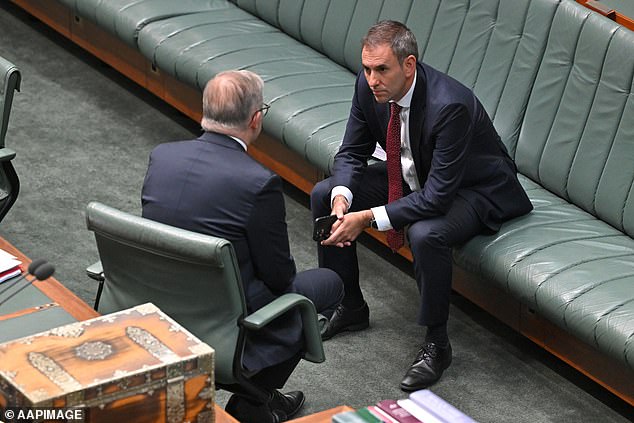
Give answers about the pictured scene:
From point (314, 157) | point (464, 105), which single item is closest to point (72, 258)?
point (314, 157)

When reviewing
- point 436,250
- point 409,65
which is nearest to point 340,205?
point 436,250

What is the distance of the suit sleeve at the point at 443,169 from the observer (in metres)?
4.22

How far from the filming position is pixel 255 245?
352cm

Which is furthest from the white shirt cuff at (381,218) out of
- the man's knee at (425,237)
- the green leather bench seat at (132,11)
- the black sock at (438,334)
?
the green leather bench seat at (132,11)

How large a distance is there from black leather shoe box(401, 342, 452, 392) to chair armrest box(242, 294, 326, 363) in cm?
68

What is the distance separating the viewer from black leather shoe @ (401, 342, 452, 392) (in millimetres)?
4281

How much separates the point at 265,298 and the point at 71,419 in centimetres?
108

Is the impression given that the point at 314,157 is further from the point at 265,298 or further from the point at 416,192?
the point at 265,298

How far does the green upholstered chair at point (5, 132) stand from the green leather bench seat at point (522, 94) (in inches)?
46.4

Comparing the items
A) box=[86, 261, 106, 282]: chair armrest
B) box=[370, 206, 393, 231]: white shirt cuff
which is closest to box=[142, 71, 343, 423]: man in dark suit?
box=[86, 261, 106, 282]: chair armrest

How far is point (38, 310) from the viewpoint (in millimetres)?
3551

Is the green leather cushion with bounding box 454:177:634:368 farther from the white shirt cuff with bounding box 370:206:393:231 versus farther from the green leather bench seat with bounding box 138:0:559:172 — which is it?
the green leather bench seat with bounding box 138:0:559:172

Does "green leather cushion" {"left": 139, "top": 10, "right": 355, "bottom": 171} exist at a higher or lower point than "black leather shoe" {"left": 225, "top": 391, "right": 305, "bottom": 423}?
higher

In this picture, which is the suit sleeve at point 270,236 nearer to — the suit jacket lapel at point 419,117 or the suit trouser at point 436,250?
the suit trouser at point 436,250
